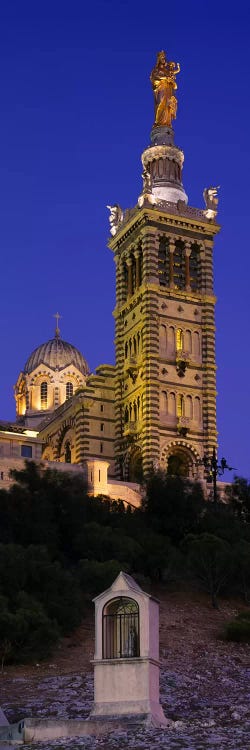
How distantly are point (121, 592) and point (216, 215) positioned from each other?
52.1 metres

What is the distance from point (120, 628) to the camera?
98.2ft

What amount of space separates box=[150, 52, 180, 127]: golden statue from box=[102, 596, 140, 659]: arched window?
5597 cm

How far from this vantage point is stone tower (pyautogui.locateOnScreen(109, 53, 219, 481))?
238 ft

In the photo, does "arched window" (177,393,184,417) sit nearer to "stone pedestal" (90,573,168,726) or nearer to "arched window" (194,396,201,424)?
"arched window" (194,396,201,424)

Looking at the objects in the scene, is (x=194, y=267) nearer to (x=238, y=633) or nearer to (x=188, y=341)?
(x=188, y=341)

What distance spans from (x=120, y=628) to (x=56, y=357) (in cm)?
6235

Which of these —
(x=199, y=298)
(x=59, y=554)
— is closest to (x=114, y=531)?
(x=59, y=554)

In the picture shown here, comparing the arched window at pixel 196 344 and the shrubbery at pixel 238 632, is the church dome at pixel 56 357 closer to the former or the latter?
the arched window at pixel 196 344

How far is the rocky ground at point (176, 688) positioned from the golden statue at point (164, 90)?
41261 mm

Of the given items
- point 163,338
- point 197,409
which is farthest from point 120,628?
point 163,338

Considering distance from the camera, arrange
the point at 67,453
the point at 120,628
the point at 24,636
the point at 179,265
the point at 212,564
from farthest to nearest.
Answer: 1. the point at 67,453
2. the point at 179,265
3. the point at 212,564
4. the point at 24,636
5. the point at 120,628

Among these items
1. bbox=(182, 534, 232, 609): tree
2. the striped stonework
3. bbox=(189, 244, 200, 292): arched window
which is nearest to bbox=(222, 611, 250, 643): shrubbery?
bbox=(182, 534, 232, 609): tree

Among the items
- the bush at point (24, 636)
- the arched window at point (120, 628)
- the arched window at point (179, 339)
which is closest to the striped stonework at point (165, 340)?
the arched window at point (179, 339)

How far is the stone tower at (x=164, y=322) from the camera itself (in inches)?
2854
